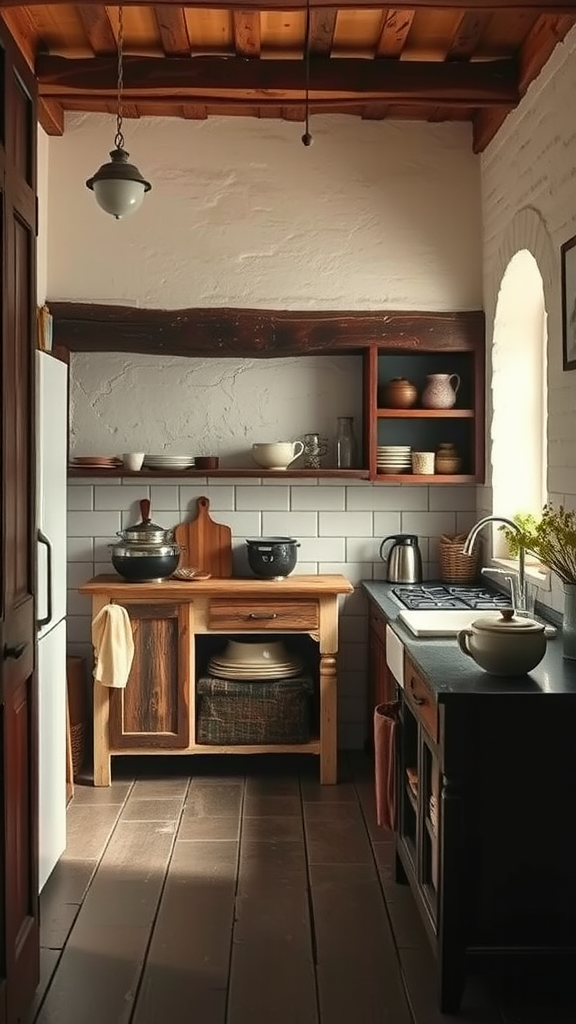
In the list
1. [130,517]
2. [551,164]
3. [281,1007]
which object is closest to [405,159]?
[551,164]

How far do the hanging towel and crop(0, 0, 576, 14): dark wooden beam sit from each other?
256 cm

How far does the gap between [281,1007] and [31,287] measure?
2.11 meters

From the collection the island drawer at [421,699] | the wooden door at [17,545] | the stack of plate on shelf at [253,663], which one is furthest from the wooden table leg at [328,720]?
the wooden door at [17,545]

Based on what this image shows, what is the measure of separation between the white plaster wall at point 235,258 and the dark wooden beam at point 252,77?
58cm

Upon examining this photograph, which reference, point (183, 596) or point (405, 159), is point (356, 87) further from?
point (183, 596)

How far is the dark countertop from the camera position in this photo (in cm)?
277

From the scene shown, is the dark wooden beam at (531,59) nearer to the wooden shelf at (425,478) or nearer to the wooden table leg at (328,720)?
the wooden shelf at (425,478)

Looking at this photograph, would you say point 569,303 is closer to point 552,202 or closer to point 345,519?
point 552,202

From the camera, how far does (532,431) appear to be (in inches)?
200

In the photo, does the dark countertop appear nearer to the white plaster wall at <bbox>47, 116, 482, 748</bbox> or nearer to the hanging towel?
the hanging towel

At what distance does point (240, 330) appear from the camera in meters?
5.23

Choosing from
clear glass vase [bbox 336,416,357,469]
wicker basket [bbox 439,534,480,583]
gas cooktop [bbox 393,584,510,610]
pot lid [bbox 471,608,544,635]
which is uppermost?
clear glass vase [bbox 336,416,357,469]

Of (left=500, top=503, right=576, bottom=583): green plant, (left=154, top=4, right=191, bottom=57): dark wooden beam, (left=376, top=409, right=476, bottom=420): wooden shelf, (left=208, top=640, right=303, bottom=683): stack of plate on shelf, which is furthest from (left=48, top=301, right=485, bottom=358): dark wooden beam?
(left=500, top=503, right=576, bottom=583): green plant

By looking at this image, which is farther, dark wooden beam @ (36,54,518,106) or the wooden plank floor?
dark wooden beam @ (36,54,518,106)
